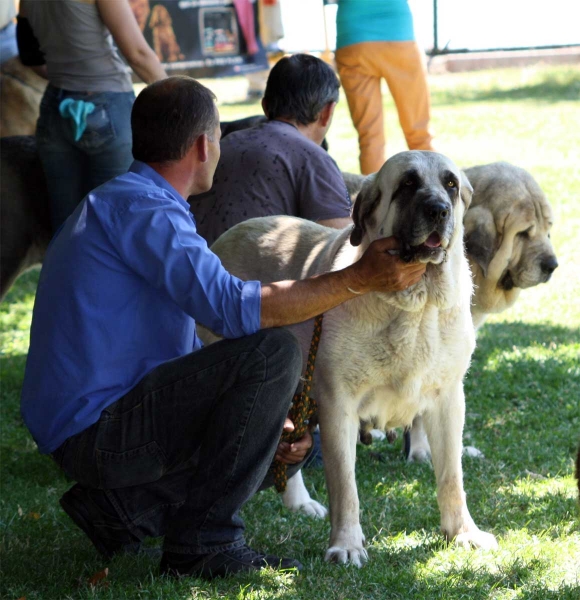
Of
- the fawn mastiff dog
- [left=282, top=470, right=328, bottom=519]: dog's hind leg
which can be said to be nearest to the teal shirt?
the fawn mastiff dog

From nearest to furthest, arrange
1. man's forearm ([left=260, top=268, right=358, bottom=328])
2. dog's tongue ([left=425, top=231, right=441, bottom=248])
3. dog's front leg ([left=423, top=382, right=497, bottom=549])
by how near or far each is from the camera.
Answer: man's forearm ([left=260, top=268, right=358, bottom=328])
dog's tongue ([left=425, top=231, right=441, bottom=248])
dog's front leg ([left=423, top=382, right=497, bottom=549])

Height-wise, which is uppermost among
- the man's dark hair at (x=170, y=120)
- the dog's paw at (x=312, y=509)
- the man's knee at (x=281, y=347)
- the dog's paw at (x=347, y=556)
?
the man's dark hair at (x=170, y=120)

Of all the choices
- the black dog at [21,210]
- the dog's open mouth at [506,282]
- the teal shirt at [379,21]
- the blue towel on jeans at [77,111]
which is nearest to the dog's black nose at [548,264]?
the dog's open mouth at [506,282]

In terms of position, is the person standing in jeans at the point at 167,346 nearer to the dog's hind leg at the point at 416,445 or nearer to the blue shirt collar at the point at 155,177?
the blue shirt collar at the point at 155,177

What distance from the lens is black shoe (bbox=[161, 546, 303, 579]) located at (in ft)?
Result: 11.0

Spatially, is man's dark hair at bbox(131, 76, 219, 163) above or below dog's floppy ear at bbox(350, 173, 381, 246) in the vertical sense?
above

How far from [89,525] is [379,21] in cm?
544

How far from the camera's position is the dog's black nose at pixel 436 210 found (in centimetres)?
344

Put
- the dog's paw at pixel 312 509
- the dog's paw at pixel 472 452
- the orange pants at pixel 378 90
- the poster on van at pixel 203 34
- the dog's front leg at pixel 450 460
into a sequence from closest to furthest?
the dog's front leg at pixel 450 460 < the dog's paw at pixel 312 509 < the dog's paw at pixel 472 452 < the orange pants at pixel 378 90 < the poster on van at pixel 203 34

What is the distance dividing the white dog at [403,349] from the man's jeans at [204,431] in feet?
1.42

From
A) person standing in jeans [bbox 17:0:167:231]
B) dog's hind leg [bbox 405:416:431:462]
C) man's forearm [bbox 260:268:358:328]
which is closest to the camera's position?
man's forearm [bbox 260:268:358:328]

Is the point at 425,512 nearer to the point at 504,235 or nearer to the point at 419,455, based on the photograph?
the point at 419,455

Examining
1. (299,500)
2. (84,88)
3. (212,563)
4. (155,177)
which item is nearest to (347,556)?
(212,563)

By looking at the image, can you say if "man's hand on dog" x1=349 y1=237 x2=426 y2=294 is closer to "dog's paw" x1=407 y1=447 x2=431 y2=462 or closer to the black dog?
"dog's paw" x1=407 y1=447 x2=431 y2=462
